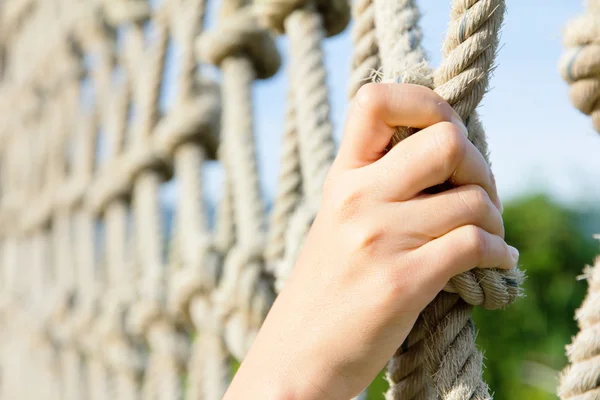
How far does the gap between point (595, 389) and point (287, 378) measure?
185 mm

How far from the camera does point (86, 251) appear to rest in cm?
158

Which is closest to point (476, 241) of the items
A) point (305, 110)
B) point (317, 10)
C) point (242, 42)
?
point (305, 110)

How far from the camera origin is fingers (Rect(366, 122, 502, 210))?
39cm

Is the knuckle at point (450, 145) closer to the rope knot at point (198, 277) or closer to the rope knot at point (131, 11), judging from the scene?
the rope knot at point (198, 277)

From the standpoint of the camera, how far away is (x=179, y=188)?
1.13 metres

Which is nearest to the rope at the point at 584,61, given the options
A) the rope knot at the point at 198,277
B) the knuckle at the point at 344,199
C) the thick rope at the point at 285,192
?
the knuckle at the point at 344,199

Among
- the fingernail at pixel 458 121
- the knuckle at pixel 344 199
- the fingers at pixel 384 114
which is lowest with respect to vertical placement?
the knuckle at pixel 344 199

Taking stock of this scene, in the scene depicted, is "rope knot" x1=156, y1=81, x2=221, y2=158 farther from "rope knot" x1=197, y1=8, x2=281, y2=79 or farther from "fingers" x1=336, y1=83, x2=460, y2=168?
"fingers" x1=336, y1=83, x2=460, y2=168

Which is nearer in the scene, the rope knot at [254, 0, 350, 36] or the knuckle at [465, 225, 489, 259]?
the knuckle at [465, 225, 489, 259]

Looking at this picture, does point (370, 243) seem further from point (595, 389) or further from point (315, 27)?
point (315, 27)

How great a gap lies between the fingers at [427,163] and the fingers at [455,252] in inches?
1.2

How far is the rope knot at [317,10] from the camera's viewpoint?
80 cm

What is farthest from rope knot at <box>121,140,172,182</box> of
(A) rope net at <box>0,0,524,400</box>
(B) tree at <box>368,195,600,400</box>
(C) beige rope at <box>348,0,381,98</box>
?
Answer: (B) tree at <box>368,195,600,400</box>

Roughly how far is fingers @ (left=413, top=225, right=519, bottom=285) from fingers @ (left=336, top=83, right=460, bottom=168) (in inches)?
2.7
